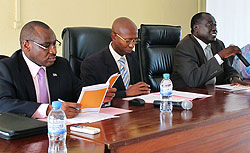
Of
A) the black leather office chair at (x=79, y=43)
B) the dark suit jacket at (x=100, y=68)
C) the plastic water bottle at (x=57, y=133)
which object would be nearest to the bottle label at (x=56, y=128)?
the plastic water bottle at (x=57, y=133)

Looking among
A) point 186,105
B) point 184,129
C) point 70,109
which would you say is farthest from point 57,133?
point 186,105

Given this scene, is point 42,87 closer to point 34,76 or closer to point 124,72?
point 34,76

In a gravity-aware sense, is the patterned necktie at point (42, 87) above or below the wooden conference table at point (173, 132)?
above

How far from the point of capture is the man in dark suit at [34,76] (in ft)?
5.58

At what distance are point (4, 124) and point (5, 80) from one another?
48 centimetres

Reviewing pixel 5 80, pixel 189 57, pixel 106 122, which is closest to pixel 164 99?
pixel 106 122

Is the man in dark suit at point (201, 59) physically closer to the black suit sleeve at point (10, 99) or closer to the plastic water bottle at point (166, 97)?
the plastic water bottle at point (166, 97)

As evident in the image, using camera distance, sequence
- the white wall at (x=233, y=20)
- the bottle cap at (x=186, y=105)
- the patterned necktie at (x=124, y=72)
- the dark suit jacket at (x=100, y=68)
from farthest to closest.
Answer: the white wall at (x=233, y=20), the patterned necktie at (x=124, y=72), the dark suit jacket at (x=100, y=68), the bottle cap at (x=186, y=105)

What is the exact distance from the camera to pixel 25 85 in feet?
6.19

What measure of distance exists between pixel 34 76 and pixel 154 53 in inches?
54.0

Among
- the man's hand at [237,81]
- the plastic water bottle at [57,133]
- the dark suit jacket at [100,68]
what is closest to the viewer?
the plastic water bottle at [57,133]

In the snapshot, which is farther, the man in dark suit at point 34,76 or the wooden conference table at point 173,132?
the man in dark suit at point 34,76

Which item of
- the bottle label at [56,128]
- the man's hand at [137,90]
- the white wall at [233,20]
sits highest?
the white wall at [233,20]

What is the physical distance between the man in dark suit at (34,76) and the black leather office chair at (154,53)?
1.05 meters
